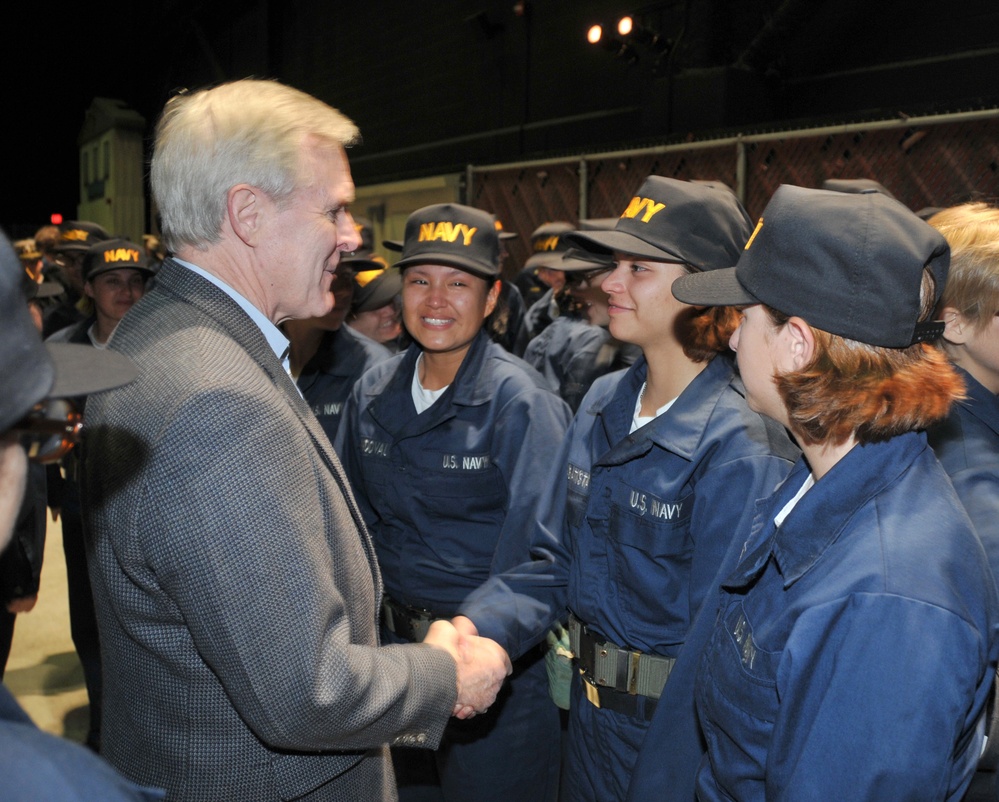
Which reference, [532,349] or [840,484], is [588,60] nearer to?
[532,349]

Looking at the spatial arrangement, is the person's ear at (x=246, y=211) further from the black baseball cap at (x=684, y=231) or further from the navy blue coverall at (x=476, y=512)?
the navy blue coverall at (x=476, y=512)

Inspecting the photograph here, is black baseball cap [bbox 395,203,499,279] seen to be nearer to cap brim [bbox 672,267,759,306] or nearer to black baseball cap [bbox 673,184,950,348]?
cap brim [bbox 672,267,759,306]

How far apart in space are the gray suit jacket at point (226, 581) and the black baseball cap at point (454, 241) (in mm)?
1390

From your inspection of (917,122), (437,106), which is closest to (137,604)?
(917,122)

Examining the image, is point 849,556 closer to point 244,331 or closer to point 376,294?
point 244,331

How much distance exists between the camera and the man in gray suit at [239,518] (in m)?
1.18

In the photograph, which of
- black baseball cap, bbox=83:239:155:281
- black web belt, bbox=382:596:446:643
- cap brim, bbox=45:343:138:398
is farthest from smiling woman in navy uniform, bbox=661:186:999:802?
black baseball cap, bbox=83:239:155:281

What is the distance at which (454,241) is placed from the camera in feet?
9.14

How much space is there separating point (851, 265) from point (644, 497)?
808mm

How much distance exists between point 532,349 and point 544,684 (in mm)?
2815

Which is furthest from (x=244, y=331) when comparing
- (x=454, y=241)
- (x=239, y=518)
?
(x=454, y=241)

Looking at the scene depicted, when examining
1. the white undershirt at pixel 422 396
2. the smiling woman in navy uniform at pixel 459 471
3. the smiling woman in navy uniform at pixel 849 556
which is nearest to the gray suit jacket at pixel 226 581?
the smiling woman in navy uniform at pixel 849 556

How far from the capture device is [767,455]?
70.4 inches

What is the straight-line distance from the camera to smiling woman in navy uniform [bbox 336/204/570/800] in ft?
7.82
